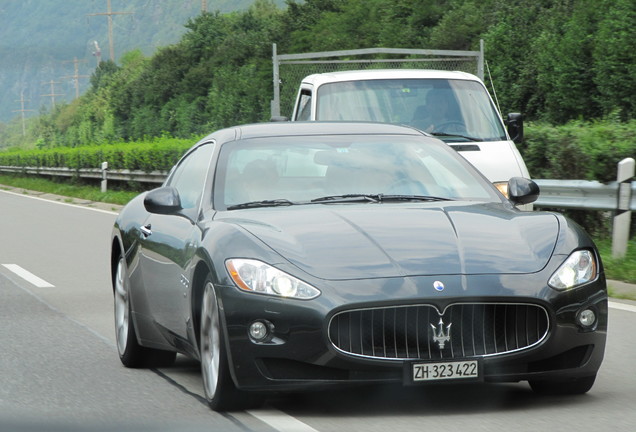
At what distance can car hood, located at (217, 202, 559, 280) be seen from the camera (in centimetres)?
534

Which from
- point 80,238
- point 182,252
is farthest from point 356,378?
point 80,238

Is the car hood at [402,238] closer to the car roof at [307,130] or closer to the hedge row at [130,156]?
the car roof at [307,130]

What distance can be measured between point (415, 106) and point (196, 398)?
285 inches

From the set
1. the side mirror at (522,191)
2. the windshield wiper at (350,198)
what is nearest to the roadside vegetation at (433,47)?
the side mirror at (522,191)

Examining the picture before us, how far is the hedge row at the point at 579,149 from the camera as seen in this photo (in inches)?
480

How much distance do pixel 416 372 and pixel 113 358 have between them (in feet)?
9.43

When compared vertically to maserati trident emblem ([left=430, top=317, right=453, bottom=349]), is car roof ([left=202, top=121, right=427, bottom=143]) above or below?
above

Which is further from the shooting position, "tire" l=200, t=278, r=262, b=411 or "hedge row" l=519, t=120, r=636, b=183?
"hedge row" l=519, t=120, r=636, b=183

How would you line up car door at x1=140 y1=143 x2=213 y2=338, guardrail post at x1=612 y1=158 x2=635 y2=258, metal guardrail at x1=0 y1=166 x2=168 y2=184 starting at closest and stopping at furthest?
car door at x1=140 y1=143 x2=213 y2=338 → guardrail post at x1=612 y1=158 x2=635 y2=258 → metal guardrail at x1=0 y1=166 x2=168 y2=184

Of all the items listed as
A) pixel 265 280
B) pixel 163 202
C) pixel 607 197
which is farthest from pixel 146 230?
pixel 607 197

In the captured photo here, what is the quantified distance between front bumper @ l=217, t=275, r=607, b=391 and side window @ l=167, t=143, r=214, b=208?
140 centimetres

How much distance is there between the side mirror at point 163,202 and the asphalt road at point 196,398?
2.96 ft

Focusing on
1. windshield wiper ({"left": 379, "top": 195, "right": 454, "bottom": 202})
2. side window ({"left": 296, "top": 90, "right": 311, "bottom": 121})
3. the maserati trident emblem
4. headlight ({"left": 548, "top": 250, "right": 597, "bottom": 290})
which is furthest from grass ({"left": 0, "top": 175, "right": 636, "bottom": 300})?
the maserati trident emblem

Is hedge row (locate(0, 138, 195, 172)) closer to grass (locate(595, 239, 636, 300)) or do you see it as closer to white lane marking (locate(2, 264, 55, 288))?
white lane marking (locate(2, 264, 55, 288))
